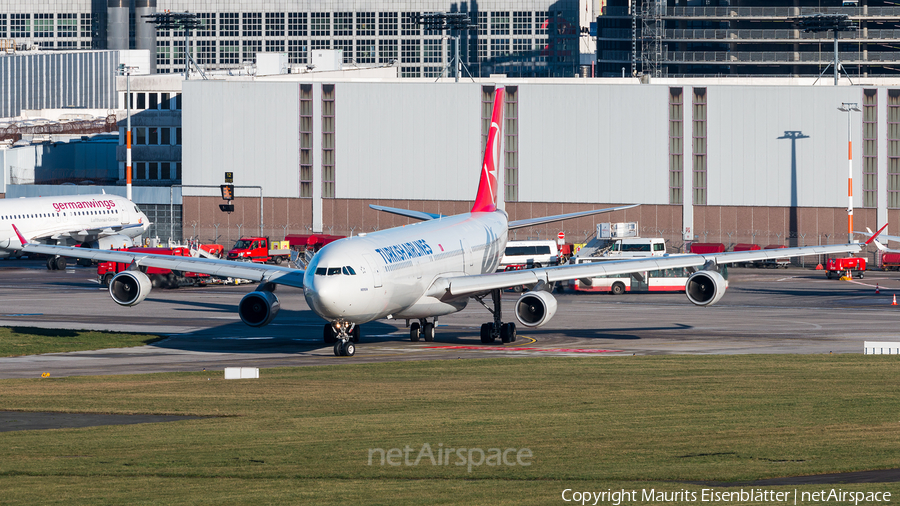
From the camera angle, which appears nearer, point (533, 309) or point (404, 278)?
point (404, 278)

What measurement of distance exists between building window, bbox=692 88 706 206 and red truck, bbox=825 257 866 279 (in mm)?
24579

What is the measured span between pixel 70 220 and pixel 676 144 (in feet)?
195

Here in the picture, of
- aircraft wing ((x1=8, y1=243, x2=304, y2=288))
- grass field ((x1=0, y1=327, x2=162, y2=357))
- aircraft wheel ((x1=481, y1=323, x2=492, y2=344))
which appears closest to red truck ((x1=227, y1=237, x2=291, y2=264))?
grass field ((x1=0, y1=327, x2=162, y2=357))

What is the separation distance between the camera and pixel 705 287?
4869 centimetres

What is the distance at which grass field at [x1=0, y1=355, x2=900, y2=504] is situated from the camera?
20234mm

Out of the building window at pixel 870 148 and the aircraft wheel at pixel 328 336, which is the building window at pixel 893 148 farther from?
the aircraft wheel at pixel 328 336

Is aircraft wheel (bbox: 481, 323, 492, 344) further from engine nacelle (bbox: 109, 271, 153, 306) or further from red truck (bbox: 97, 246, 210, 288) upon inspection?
red truck (bbox: 97, 246, 210, 288)

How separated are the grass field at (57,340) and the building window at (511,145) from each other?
230 feet

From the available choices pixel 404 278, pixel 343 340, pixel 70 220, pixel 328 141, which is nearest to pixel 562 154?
pixel 328 141

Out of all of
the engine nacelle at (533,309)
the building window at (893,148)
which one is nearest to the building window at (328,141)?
the building window at (893,148)

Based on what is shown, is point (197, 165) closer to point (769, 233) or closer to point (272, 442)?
point (769, 233)

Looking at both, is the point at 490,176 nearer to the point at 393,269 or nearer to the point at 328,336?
the point at 328,336

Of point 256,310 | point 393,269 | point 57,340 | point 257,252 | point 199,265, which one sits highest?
point 257,252

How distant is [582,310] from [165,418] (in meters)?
41.1
